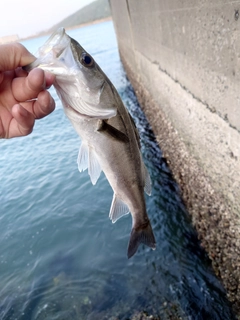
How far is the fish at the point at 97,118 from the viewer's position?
185 centimetres

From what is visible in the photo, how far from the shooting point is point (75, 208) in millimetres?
7281

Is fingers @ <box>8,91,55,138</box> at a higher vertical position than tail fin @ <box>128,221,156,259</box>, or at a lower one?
higher

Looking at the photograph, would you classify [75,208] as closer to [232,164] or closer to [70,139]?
[232,164]

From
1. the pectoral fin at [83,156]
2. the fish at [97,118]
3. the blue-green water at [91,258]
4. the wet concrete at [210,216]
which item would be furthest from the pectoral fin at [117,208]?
the blue-green water at [91,258]

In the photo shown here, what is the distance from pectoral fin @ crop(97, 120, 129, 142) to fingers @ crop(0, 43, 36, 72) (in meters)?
0.60

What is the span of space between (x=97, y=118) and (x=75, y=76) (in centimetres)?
31

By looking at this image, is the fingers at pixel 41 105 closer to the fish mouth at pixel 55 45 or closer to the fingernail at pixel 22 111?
the fingernail at pixel 22 111

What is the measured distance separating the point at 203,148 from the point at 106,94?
3.59 meters

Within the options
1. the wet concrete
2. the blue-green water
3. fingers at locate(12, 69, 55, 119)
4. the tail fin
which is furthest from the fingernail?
the blue-green water

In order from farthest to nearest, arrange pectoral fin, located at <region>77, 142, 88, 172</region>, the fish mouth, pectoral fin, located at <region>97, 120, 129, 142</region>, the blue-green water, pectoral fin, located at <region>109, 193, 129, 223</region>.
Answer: the blue-green water → pectoral fin, located at <region>109, 193, 129, 223</region> → pectoral fin, located at <region>77, 142, 88, 172</region> → pectoral fin, located at <region>97, 120, 129, 142</region> → the fish mouth

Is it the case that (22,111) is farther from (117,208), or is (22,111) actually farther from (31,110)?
(117,208)

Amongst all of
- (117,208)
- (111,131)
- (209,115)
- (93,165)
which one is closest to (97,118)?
(111,131)

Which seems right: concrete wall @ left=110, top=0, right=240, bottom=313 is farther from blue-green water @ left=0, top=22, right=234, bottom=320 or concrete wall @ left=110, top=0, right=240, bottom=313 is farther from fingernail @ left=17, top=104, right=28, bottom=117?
fingernail @ left=17, top=104, right=28, bottom=117

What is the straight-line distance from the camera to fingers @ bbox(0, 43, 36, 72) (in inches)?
77.9
